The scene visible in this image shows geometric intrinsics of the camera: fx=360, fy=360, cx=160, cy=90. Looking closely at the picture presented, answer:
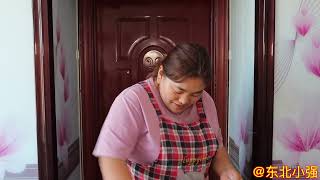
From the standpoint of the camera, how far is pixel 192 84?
103 cm

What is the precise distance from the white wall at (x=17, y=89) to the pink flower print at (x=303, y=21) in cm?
108

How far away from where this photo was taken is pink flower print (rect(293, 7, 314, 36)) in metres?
1.45

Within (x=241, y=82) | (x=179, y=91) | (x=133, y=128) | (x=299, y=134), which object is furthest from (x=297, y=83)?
(x=133, y=128)

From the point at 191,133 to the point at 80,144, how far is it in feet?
3.75

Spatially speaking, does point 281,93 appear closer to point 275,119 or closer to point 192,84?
point 275,119

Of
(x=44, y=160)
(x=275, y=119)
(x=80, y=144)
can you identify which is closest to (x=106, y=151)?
(x=44, y=160)

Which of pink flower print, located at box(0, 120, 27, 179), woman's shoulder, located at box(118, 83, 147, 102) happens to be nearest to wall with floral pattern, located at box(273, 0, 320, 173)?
woman's shoulder, located at box(118, 83, 147, 102)

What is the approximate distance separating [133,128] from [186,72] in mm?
228

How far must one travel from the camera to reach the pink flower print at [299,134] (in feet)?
4.86

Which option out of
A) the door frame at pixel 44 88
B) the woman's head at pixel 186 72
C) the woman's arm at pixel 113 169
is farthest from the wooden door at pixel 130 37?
the woman's arm at pixel 113 169

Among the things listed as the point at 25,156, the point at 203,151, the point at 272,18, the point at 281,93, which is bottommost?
the point at 25,156

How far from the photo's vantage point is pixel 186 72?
3.34ft

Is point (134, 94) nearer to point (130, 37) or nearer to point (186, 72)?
point (186, 72)

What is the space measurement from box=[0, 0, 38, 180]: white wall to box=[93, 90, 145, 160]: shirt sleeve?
0.60 metres
